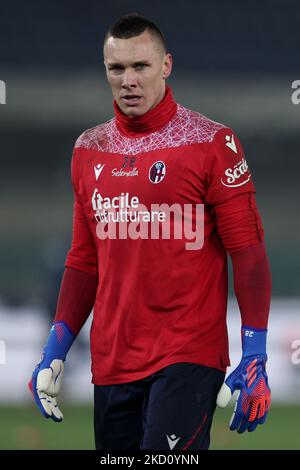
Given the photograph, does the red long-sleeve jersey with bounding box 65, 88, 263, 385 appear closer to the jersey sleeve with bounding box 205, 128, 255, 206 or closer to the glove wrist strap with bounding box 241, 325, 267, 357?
the jersey sleeve with bounding box 205, 128, 255, 206

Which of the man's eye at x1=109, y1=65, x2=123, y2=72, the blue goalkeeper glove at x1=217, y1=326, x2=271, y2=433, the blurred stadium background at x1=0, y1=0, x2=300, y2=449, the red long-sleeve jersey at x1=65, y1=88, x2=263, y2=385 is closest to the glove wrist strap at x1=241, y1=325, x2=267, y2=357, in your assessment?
the blue goalkeeper glove at x1=217, y1=326, x2=271, y2=433

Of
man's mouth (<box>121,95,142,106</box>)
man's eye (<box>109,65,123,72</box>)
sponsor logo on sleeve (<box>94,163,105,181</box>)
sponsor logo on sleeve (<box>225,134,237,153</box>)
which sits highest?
man's eye (<box>109,65,123,72</box>)

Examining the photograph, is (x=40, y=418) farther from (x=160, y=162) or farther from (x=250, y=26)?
(x=250, y=26)

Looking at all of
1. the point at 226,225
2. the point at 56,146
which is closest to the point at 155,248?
the point at 226,225

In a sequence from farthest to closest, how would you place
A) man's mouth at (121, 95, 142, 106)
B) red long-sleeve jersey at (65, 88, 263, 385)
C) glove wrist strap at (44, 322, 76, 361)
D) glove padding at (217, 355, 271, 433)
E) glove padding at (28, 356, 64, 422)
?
1. glove wrist strap at (44, 322, 76, 361)
2. glove padding at (28, 356, 64, 422)
3. man's mouth at (121, 95, 142, 106)
4. red long-sleeve jersey at (65, 88, 263, 385)
5. glove padding at (217, 355, 271, 433)

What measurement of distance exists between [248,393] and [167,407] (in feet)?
0.88

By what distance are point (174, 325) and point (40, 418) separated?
16.2ft

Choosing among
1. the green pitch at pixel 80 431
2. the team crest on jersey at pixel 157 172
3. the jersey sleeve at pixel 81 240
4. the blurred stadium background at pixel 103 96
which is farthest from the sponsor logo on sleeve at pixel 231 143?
the blurred stadium background at pixel 103 96

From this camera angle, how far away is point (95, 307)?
12.6ft

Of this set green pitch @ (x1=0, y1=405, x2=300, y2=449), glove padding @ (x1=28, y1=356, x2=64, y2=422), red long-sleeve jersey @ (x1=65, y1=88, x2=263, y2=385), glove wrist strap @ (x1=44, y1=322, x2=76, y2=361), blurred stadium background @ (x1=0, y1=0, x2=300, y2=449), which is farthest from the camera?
blurred stadium background @ (x1=0, y1=0, x2=300, y2=449)

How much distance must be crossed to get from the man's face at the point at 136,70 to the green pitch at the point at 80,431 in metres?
3.47

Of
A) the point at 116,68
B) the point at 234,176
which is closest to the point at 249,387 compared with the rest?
the point at 234,176

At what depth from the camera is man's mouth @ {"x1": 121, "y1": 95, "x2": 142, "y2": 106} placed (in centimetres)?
370

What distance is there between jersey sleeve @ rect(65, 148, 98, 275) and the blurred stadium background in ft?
25.9
